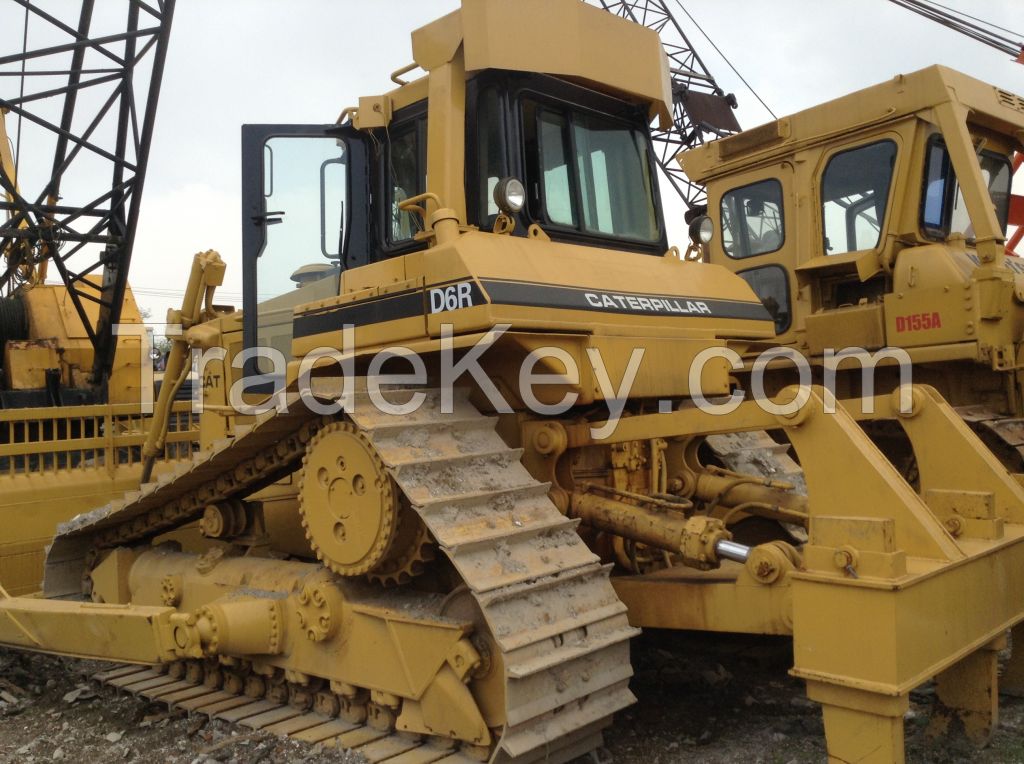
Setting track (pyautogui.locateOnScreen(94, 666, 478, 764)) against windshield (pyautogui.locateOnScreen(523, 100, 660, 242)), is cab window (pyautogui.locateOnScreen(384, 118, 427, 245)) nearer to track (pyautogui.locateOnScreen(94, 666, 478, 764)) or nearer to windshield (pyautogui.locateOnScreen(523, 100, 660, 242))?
windshield (pyautogui.locateOnScreen(523, 100, 660, 242))

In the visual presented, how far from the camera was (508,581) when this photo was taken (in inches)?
132

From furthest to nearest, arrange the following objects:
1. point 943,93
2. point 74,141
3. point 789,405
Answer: point 74,141 → point 943,93 → point 789,405

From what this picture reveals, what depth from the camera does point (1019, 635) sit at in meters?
4.16

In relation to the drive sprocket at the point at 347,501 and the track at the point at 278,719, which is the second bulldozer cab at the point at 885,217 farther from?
the track at the point at 278,719

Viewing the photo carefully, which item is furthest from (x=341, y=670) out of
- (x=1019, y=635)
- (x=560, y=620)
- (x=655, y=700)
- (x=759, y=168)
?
(x=759, y=168)

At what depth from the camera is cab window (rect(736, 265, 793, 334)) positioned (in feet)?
23.6

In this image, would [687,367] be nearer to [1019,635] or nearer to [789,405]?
[789,405]

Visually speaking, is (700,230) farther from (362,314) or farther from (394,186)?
(362,314)

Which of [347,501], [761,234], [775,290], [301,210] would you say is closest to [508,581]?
[347,501]

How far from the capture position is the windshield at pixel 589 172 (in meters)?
4.50

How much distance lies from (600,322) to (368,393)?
1018 millimetres

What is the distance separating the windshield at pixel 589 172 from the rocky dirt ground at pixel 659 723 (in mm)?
2141

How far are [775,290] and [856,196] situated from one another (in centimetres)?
90

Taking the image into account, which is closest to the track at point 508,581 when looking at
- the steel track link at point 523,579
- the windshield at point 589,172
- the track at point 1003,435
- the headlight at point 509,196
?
the steel track link at point 523,579
